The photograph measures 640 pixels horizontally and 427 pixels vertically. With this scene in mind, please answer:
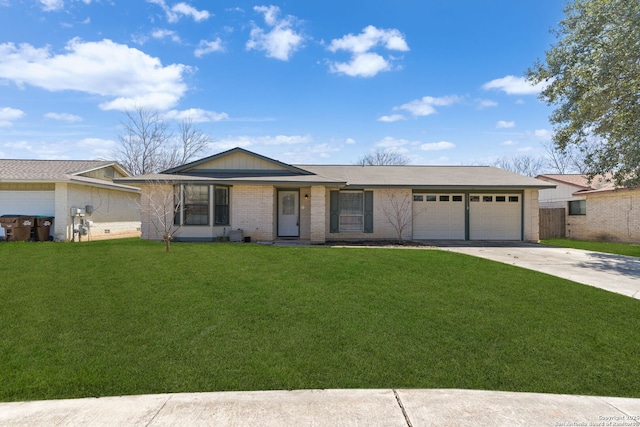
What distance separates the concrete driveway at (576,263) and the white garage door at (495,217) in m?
1.67

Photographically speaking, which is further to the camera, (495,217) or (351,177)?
(351,177)

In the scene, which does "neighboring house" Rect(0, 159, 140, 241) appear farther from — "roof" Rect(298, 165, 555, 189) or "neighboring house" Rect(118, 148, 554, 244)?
"roof" Rect(298, 165, 555, 189)

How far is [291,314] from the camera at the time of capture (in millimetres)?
5125

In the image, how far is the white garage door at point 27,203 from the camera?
14430 mm

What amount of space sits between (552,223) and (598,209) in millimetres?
2185

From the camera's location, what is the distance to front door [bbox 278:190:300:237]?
15258 mm

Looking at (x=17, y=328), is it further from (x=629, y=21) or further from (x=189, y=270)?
(x=629, y=21)

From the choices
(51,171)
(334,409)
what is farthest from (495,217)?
(51,171)

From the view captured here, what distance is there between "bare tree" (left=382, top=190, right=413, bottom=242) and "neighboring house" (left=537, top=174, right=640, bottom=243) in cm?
761

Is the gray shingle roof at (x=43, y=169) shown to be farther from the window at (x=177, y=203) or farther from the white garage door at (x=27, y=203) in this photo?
the window at (x=177, y=203)

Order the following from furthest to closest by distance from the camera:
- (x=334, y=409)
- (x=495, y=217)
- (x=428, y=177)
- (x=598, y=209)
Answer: (x=598, y=209), (x=428, y=177), (x=495, y=217), (x=334, y=409)

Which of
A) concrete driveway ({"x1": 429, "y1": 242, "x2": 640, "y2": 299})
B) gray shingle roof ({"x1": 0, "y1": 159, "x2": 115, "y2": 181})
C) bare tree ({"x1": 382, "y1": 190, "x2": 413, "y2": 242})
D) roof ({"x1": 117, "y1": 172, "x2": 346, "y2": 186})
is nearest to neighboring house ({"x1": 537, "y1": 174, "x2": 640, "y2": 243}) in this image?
concrete driveway ({"x1": 429, "y1": 242, "x2": 640, "y2": 299})

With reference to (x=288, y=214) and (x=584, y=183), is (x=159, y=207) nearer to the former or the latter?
(x=288, y=214)

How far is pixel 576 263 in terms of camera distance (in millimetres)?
10031
